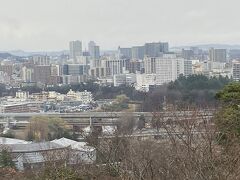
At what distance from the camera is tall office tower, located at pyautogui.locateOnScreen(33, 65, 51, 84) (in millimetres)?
61656

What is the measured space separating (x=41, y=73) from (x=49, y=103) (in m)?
22.8

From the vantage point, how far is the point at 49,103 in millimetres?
40188

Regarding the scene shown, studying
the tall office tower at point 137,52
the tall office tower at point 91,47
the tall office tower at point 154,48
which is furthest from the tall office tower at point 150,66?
the tall office tower at point 91,47

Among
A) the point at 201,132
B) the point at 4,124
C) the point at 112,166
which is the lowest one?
the point at 4,124

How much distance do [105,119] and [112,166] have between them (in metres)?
20.4

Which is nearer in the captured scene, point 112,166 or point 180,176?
point 180,176

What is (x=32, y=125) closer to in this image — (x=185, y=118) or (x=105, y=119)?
(x=105, y=119)

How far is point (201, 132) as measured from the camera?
17.4 ft


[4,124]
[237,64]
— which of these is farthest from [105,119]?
[237,64]

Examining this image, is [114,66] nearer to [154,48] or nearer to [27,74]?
[27,74]

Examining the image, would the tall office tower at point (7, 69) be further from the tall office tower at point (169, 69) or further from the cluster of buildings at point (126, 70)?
the tall office tower at point (169, 69)

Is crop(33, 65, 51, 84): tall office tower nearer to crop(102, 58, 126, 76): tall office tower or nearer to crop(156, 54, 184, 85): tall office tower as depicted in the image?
crop(102, 58, 126, 76): tall office tower

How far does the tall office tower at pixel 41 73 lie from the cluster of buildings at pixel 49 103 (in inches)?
602

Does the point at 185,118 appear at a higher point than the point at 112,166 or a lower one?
higher
